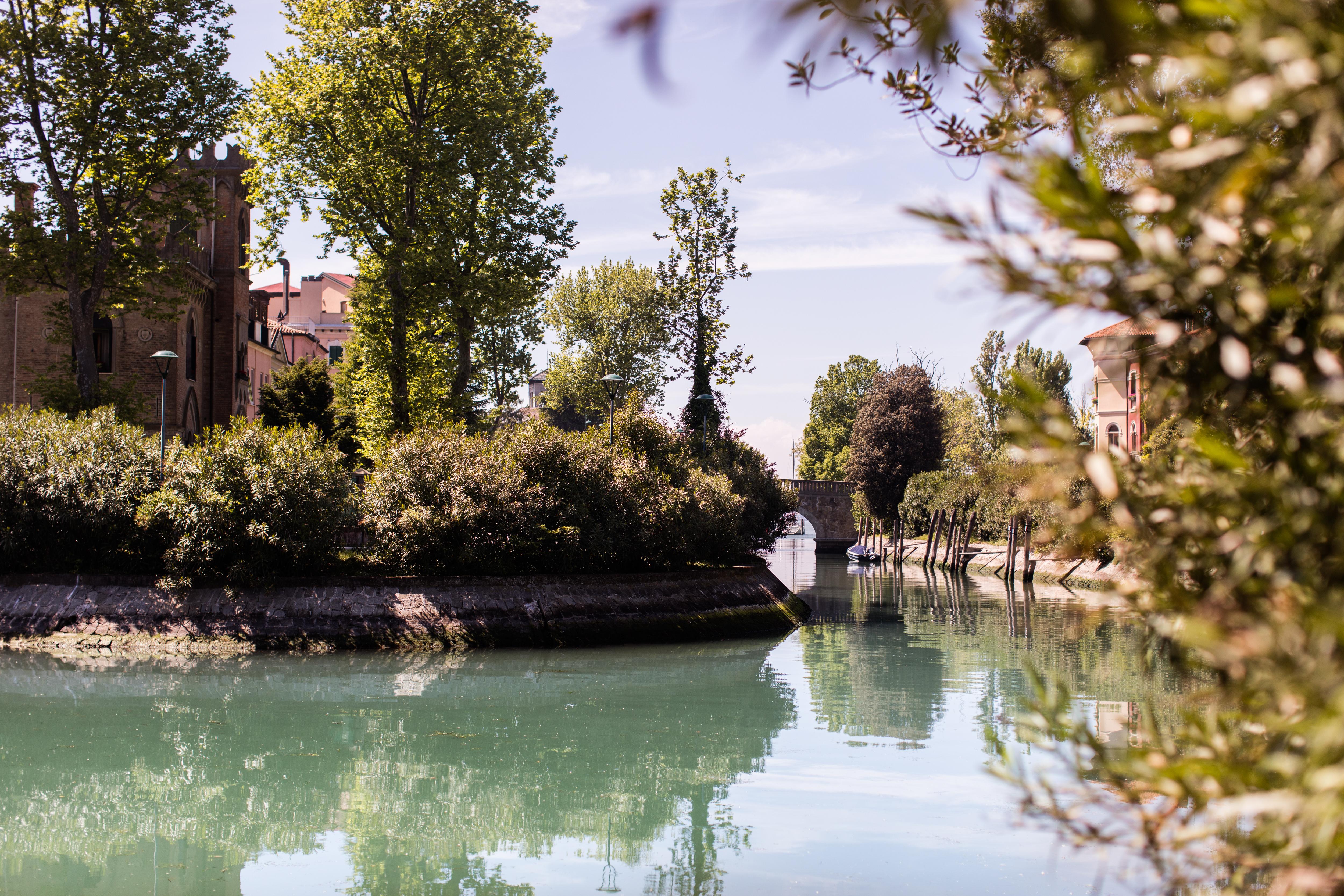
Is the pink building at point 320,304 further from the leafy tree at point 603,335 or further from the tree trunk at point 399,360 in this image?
the tree trunk at point 399,360

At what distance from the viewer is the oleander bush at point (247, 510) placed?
23.4 m

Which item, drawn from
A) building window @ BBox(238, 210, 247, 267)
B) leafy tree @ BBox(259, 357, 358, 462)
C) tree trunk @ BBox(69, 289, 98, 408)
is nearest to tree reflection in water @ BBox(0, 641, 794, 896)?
tree trunk @ BBox(69, 289, 98, 408)

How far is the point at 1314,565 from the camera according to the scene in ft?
8.13

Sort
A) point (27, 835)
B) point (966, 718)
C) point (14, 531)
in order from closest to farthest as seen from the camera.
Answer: point (27, 835)
point (966, 718)
point (14, 531)

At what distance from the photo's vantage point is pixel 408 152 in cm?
3334

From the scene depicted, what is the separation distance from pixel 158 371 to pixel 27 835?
1438 inches

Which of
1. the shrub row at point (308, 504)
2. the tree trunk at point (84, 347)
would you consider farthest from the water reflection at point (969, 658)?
the tree trunk at point (84, 347)

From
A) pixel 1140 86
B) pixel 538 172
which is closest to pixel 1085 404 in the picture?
pixel 538 172

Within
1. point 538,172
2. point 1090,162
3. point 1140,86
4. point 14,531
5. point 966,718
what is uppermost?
point 538,172

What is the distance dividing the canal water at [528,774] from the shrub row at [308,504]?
2880mm

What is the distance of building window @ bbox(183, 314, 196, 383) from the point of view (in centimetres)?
4581

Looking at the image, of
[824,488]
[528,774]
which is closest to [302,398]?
[528,774]

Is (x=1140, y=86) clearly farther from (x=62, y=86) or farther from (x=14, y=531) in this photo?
(x=62, y=86)

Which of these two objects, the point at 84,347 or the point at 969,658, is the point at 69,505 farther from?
the point at 969,658
